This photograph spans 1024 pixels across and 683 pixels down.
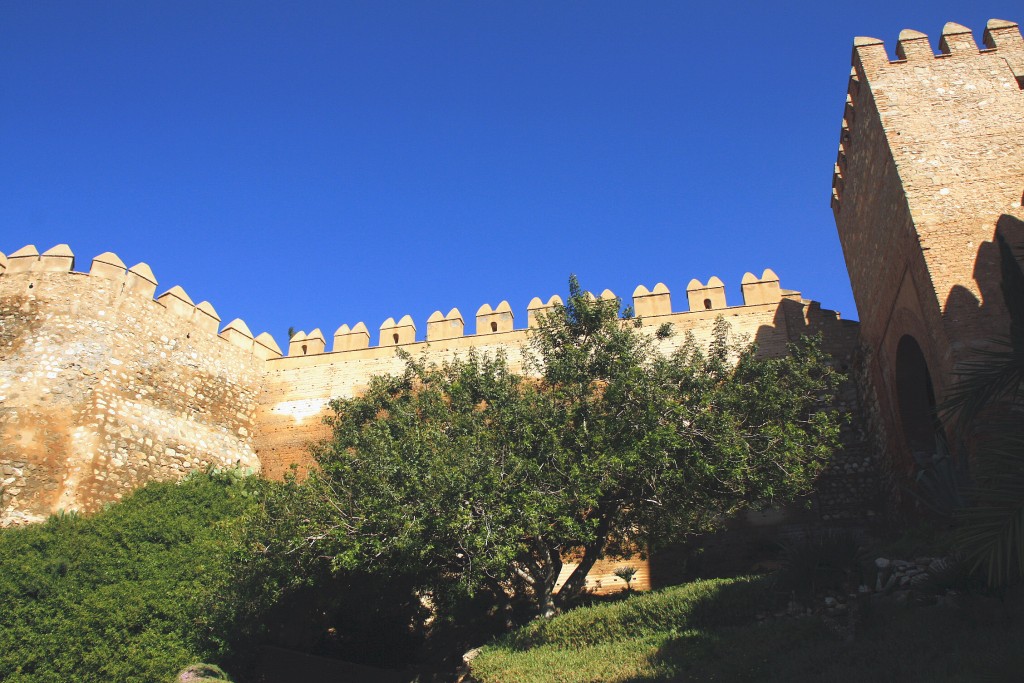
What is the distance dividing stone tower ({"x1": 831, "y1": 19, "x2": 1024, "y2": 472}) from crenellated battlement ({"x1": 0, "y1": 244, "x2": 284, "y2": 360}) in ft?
41.2

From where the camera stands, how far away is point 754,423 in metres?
10.9

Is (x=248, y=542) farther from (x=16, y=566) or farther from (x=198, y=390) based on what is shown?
(x=198, y=390)

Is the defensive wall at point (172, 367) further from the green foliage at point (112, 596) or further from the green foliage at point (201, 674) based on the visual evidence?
the green foliage at point (201, 674)

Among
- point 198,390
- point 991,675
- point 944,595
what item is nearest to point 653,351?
point 944,595

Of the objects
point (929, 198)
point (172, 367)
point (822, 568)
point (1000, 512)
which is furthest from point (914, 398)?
point (172, 367)

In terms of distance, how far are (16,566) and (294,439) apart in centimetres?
645

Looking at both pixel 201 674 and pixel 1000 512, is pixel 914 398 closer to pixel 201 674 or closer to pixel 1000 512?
pixel 1000 512

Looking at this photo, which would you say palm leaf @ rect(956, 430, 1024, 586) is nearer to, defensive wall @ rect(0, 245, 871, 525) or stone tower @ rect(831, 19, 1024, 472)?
stone tower @ rect(831, 19, 1024, 472)

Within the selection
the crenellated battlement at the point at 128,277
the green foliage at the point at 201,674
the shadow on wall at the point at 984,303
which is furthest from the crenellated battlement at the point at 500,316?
the green foliage at the point at 201,674

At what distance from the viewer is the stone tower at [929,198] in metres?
9.40

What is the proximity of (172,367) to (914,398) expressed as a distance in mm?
12954

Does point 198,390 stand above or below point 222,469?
above

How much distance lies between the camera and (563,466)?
9812 mm

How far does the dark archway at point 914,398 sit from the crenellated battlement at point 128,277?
12825 mm
